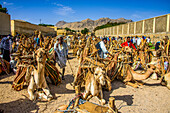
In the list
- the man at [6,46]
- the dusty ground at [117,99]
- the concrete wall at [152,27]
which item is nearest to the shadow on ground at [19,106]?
the dusty ground at [117,99]

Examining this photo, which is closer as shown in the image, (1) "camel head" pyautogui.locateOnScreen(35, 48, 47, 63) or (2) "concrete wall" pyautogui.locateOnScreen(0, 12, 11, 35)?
(1) "camel head" pyautogui.locateOnScreen(35, 48, 47, 63)

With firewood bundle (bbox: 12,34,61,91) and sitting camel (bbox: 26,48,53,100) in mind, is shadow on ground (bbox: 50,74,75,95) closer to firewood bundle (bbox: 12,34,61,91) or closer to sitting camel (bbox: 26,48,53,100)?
firewood bundle (bbox: 12,34,61,91)

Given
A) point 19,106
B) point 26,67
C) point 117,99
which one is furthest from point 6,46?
point 117,99

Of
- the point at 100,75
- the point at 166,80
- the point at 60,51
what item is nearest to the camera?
the point at 100,75

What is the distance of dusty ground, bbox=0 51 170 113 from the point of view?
13.4 feet

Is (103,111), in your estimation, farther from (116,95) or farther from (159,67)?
(159,67)

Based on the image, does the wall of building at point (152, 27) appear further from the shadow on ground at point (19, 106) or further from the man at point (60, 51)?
the shadow on ground at point (19, 106)

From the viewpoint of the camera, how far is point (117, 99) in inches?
186

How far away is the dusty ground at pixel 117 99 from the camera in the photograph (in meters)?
4.09

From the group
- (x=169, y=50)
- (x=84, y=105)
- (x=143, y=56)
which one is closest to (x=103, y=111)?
(x=84, y=105)

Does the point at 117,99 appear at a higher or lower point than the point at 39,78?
lower

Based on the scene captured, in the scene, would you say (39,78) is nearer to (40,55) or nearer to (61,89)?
(40,55)

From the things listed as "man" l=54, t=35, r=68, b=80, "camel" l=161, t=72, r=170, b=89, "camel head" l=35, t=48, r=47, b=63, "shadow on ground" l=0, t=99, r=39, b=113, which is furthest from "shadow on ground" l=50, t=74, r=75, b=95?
"camel" l=161, t=72, r=170, b=89

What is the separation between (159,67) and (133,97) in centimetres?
269
